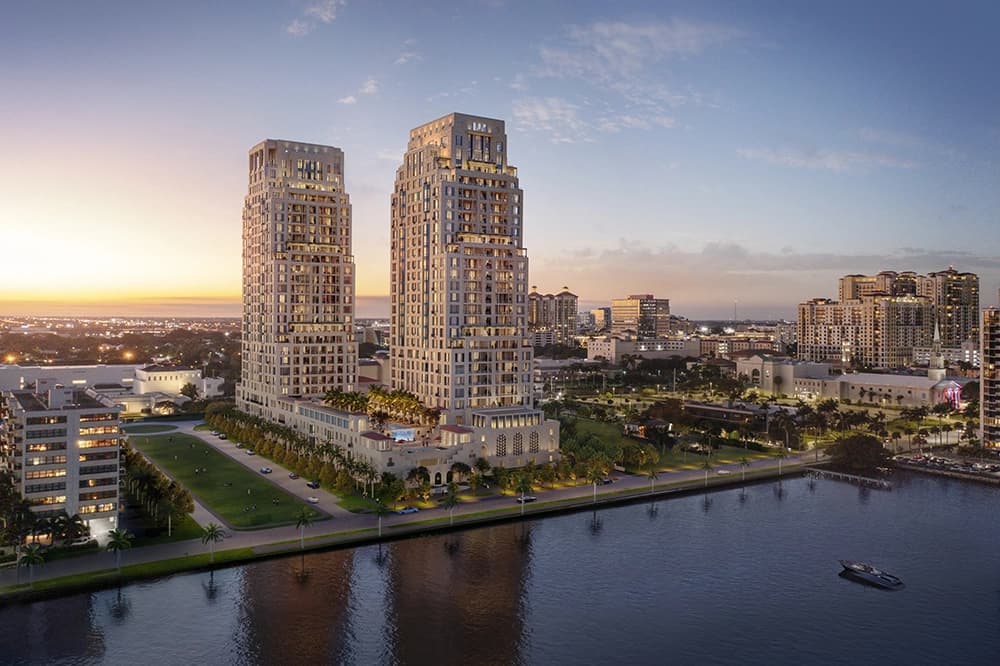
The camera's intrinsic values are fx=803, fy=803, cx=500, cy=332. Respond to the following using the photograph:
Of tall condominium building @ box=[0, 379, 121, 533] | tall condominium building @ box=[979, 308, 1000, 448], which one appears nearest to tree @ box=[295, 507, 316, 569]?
tall condominium building @ box=[0, 379, 121, 533]

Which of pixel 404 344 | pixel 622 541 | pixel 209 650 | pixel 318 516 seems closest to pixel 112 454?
pixel 318 516

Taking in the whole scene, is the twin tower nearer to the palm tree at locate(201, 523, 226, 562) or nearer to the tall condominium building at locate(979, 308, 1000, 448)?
the palm tree at locate(201, 523, 226, 562)

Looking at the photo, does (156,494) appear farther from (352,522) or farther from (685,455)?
(685,455)

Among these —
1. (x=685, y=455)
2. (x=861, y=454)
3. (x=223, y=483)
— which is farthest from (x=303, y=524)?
(x=861, y=454)

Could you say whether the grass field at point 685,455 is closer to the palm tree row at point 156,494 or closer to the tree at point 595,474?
the tree at point 595,474

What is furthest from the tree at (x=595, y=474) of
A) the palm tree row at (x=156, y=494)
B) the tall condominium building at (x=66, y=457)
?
the tall condominium building at (x=66, y=457)

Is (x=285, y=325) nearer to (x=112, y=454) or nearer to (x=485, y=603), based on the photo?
(x=112, y=454)
